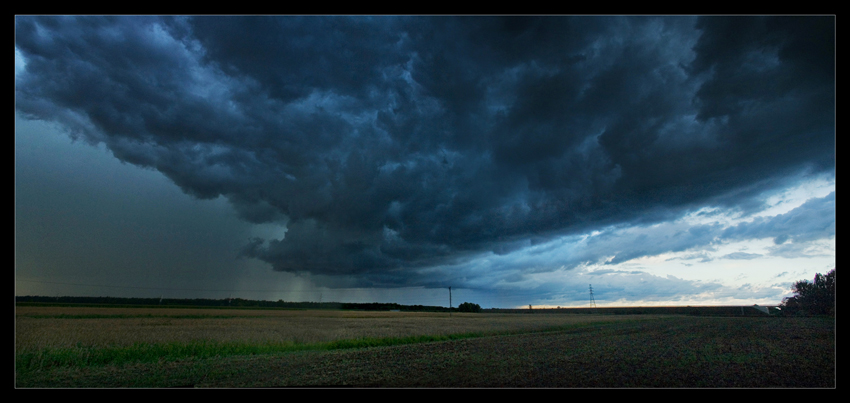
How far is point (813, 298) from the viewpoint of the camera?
67.7 metres

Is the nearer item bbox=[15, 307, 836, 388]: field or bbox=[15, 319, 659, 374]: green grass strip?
bbox=[15, 307, 836, 388]: field

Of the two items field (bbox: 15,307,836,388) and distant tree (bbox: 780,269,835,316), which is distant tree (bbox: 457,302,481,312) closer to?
distant tree (bbox: 780,269,835,316)

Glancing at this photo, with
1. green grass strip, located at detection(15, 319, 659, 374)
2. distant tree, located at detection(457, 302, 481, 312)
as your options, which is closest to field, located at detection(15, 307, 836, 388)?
green grass strip, located at detection(15, 319, 659, 374)

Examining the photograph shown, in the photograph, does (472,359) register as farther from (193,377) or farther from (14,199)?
(14,199)

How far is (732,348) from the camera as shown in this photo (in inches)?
736

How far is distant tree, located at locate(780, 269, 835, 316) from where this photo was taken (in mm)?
63022

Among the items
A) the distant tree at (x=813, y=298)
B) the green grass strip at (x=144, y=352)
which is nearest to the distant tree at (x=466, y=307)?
the distant tree at (x=813, y=298)

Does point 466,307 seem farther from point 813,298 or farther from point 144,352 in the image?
point 144,352

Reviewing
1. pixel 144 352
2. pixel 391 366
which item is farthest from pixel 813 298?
pixel 144 352

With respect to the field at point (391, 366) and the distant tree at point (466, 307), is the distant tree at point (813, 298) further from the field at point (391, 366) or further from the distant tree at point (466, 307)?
the distant tree at point (466, 307)

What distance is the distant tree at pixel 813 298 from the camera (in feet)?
207
